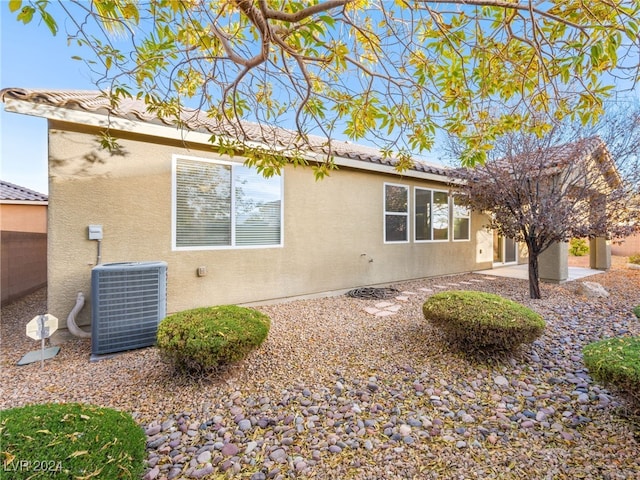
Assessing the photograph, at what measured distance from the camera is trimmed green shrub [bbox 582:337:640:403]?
7.70 feet

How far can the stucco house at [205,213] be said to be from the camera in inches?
179

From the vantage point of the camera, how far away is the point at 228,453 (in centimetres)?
236

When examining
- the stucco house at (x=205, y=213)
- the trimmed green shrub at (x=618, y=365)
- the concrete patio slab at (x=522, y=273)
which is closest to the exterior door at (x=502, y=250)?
the concrete patio slab at (x=522, y=273)

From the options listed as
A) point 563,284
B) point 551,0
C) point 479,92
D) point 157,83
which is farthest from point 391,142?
point 563,284

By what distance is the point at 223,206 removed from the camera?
5996 mm

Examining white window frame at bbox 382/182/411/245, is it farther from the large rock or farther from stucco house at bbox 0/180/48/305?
stucco house at bbox 0/180/48/305

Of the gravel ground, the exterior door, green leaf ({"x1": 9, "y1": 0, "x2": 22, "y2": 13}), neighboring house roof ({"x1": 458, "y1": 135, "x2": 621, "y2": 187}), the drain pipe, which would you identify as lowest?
the gravel ground

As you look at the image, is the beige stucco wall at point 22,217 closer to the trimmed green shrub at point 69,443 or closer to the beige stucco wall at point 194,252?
the beige stucco wall at point 194,252

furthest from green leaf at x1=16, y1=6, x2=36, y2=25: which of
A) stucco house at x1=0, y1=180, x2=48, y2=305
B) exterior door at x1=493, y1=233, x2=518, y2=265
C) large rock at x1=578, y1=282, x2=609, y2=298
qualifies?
exterior door at x1=493, y1=233, x2=518, y2=265

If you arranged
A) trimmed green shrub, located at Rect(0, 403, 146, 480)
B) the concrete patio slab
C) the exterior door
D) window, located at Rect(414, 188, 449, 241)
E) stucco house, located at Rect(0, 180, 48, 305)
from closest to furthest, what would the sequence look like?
trimmed green shrub, located at Rect(0, 403, 146, 480) < stucco house, located at Rect(0, 180, 48, 305) < window, located at Rect(414, 188, 449, 241) < the concrete patio slab < the exterior door

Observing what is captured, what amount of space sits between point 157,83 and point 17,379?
4.08 meters

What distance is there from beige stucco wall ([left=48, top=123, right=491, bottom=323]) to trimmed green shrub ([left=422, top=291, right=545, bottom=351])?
3.65 m

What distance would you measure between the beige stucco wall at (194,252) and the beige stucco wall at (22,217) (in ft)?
22.0

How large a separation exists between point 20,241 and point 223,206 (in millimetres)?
6644
